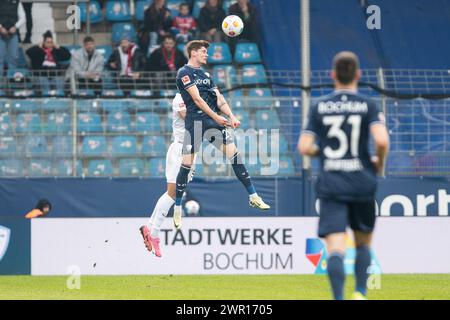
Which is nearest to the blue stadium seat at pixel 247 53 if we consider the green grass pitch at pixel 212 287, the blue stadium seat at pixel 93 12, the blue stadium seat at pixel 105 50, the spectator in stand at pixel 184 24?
the spectator in stand at pixel 184 24

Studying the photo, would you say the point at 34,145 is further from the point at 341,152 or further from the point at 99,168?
the point at 341,152

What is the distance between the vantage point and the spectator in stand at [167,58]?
1867 cm

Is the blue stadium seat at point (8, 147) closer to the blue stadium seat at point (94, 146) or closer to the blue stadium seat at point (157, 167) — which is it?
the blue stadium seat at point (94, 146)

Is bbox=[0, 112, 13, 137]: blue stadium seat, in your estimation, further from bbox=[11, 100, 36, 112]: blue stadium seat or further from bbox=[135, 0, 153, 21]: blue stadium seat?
bbox=[135, 0, 153, 21]: blue stadium seat

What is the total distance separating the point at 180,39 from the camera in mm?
19516

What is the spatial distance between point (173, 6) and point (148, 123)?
13.8 feet

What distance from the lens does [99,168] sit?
17156 millimetres

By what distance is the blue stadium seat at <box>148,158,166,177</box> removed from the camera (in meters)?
17.0

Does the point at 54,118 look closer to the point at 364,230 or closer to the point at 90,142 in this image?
the point at 90,142

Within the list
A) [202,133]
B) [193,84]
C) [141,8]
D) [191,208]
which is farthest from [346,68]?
[141,8]

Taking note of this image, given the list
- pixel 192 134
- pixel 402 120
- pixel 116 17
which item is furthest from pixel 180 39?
pixel 192 134

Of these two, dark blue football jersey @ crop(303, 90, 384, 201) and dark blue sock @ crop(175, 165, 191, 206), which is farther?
dark blue sock @ crop(175, 165, 191, 206)

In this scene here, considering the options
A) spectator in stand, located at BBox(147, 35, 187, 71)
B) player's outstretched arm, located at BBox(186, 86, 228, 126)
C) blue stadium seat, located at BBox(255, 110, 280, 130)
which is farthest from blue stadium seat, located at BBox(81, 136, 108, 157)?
player's outstretched arm, located at BBox(186, 86, 228, 126)

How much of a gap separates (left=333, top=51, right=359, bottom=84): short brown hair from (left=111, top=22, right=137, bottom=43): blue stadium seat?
12017 mm
